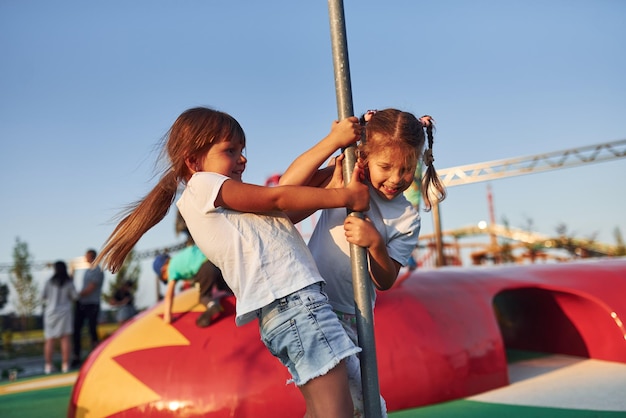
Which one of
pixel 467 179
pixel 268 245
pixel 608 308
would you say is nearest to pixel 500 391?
pixel 608 308

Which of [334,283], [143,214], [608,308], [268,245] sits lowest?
[608,308]

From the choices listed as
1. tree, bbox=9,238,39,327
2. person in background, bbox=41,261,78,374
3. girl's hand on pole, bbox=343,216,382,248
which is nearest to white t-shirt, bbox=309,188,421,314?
girl's hand on pole, bbox=343,216,382,248

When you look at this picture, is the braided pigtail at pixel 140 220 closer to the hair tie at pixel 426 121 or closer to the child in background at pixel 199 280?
the hair tie at pixel 426 121

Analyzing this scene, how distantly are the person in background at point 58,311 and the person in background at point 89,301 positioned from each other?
0.60 ft

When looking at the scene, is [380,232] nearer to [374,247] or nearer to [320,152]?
[374,247]

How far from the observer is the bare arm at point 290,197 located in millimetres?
1787

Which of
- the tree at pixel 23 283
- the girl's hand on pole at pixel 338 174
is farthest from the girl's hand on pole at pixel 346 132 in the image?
the tree at pixel 23 283

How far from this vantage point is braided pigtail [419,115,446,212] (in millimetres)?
2205

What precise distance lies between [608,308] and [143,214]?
5104 millimetres

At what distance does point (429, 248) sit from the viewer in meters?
15.7

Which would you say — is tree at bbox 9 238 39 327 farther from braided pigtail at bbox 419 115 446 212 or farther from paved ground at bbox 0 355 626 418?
braided pigtail at bbox 419 115 446 212

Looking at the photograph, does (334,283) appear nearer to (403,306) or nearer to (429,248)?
(403,306)

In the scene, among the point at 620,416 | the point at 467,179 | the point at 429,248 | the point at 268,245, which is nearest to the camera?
the point at 268,245

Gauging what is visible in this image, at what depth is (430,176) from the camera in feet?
7.41
